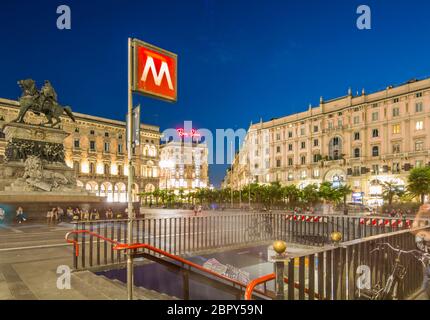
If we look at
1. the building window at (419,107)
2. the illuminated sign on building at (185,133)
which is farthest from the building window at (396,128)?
the illuminated sign on building at (185,133)

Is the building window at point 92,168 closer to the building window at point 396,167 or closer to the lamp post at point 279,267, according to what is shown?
the building window at point 396,167

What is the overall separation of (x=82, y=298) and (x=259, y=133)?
83.5 m

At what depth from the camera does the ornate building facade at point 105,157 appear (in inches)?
3206

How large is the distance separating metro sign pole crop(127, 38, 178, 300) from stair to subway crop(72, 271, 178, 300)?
1040mm

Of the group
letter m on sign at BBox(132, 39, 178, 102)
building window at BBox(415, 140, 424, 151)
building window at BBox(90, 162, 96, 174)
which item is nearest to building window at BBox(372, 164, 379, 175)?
building window at BBox(415, 140, 424, 151)

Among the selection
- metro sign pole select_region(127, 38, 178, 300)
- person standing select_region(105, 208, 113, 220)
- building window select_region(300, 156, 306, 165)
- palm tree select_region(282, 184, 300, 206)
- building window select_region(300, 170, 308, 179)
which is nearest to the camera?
metro sign pole select_region(127, 38, 178, 300)

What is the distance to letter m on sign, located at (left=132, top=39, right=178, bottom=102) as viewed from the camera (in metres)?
4.81

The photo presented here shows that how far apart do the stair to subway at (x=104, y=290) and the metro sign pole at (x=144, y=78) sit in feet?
3.41

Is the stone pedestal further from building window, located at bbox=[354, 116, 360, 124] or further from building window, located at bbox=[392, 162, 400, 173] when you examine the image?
building window, located at bbox=[354, 116, 360, 124]

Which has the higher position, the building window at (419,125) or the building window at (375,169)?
the building window at (419,125)

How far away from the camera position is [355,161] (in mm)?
65062

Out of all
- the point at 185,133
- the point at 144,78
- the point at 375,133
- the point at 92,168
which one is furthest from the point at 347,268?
the point at 185,133

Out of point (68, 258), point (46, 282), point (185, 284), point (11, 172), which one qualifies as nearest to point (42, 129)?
point (11, 172)

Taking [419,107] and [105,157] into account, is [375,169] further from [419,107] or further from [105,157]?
[105,157]
